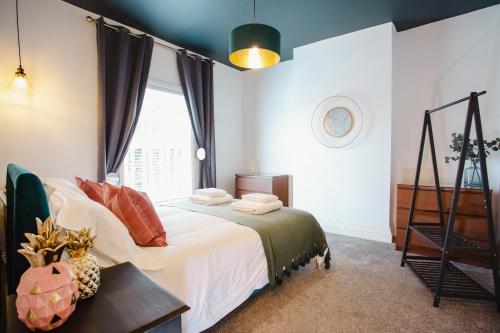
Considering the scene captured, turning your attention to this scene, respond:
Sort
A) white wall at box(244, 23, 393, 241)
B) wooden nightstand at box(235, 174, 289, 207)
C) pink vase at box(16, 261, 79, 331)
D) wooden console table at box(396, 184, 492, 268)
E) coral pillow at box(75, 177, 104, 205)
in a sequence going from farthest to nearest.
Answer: wooden nightstand at box(235, 174, 289, 207)
white wall at box(244, 23, 393, 241)
wooden console table at box(396, 184, 492, 268)
coral pillow at box(75, 177, 104, 205)
pink vase at box(16, 261, 79, 331)

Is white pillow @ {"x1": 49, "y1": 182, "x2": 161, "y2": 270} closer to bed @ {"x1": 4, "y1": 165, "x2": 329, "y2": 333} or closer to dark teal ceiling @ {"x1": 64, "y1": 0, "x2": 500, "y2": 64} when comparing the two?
bed @ {"x1": 4, "y1": 165, "x2": 329, "y2": 333}

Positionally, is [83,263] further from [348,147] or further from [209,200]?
[348,147]

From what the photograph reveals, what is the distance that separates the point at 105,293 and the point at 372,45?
385 cm

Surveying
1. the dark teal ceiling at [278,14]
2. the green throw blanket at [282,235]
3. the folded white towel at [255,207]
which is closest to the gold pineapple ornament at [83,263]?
the green throw blanket at [282,235]

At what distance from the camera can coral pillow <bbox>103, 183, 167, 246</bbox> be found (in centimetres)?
166

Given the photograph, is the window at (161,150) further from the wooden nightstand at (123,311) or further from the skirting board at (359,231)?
the wooden nightstand at (123,311)

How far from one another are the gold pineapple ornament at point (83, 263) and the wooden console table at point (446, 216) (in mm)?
3129

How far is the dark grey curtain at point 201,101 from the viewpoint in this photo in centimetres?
392

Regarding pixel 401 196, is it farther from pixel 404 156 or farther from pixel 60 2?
pixel 60 2

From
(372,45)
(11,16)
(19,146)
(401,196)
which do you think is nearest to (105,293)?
(19,146)

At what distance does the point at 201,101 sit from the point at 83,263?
3.47 metres

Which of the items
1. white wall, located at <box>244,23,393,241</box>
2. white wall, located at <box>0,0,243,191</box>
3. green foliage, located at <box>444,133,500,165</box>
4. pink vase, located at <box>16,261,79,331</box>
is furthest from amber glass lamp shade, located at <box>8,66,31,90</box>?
green foliage, located at <box>444,133,500,165</box>

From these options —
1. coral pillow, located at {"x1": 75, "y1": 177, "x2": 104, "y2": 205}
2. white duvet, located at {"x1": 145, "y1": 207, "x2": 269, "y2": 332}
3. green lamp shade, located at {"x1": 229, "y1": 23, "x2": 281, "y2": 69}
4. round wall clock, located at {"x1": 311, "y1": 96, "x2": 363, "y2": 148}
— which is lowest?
white duvet, located at {"x1": 145, "y1": 207, "x2": 269, "y2": 332}

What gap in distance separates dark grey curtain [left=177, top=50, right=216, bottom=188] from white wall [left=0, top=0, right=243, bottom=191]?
4.07 feet
